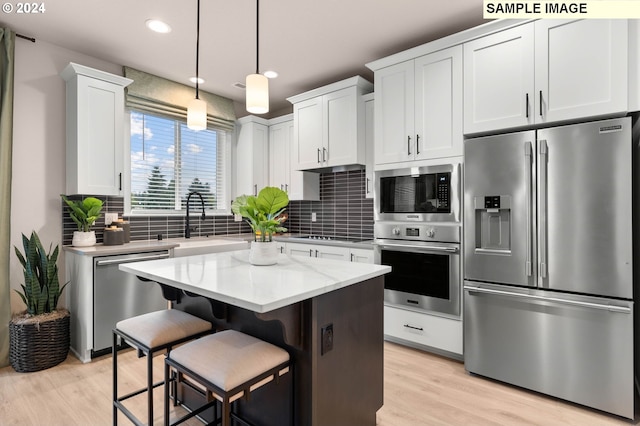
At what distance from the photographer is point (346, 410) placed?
1.62 metres

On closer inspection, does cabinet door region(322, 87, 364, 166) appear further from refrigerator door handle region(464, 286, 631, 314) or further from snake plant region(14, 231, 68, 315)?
snake plant region(14, 231, 68, 315)

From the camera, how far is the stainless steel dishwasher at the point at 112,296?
282 centimetres

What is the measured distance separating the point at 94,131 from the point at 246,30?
1.65m

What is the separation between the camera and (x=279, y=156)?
454cm

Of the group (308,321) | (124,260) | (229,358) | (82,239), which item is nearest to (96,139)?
(82,239)

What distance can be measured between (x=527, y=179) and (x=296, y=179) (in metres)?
2.65

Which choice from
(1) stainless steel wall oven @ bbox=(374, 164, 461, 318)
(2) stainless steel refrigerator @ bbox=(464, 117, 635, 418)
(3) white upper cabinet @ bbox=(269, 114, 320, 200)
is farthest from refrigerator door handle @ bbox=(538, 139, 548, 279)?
(3) white upper cabinet @ bbox=(269, 114, 320, 200)

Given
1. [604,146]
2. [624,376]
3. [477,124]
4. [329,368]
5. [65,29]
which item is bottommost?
[624,376]

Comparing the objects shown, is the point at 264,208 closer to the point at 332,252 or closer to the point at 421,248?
the point at 421,248

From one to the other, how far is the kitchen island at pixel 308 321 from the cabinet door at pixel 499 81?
149 centimetres

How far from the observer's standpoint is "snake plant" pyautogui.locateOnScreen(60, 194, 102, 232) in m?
2.98

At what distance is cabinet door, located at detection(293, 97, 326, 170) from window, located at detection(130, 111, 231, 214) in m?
1.19

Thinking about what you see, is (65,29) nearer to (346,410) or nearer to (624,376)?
(346,410)

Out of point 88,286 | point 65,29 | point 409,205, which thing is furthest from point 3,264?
point 409,205
